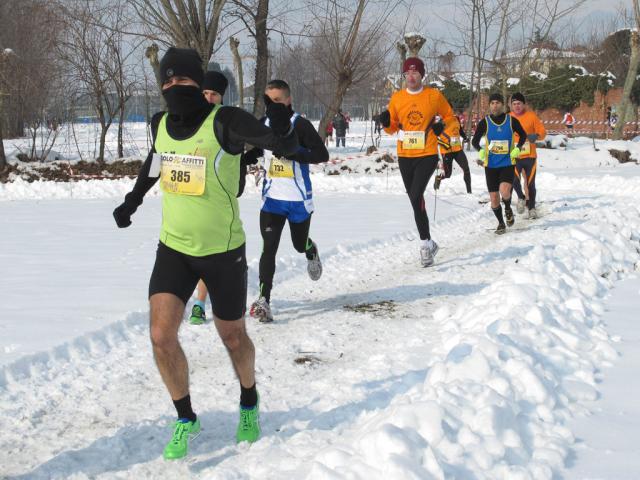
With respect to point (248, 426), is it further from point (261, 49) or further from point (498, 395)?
point (261, 49)

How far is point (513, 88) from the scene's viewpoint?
39094 millimetres

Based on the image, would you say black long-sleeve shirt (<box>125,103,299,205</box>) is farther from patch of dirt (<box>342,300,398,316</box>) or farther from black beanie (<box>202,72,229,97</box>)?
patch of dirt (<box>342,300,398,316</box>)

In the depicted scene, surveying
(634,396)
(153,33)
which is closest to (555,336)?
(634,396)

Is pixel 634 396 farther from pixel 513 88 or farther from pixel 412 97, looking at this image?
pixel 513 88

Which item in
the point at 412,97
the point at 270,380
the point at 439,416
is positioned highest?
the point at 412,97

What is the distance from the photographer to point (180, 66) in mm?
3312

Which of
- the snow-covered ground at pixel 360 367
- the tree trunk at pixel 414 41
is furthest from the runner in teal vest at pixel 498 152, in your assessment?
the tree trunk at pixel 414 41

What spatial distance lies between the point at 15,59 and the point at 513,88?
25.1 metres

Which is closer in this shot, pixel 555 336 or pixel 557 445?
pixel 557 445

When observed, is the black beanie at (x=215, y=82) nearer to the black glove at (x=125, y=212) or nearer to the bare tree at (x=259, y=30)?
the black glove at (x=125, y=212)

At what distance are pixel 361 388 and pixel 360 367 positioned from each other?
40 centimetres

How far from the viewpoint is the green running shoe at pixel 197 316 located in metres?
5.84

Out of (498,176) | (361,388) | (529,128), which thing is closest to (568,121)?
(529,128)

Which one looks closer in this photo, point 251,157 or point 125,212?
point 125,212
